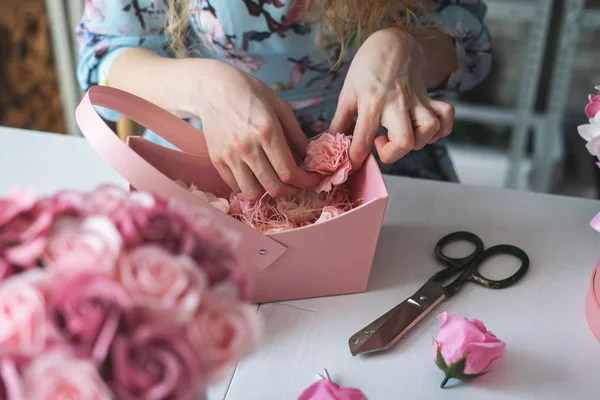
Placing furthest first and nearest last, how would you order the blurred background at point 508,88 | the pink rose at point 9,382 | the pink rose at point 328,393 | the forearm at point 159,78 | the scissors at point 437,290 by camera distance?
the blurred background at point 508,88
the forearm at point 159,78
the scissors at point 437,290
the pink rose at point 328,393
the pink rose at point 9,382

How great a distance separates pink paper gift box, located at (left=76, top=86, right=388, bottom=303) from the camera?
428mm

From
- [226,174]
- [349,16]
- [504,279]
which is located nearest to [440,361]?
[504,279]

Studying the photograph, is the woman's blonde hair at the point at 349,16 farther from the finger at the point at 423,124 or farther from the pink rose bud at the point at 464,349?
the pink rose bud at the point at 464,349

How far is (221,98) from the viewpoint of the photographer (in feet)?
1.78

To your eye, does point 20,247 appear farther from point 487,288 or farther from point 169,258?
point 487,288

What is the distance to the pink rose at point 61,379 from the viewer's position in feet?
0.66

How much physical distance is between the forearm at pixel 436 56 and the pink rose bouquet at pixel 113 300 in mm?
518

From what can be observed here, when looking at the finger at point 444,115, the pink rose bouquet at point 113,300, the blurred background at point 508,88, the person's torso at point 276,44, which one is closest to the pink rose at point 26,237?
the pink rose bouquet at point 113,300

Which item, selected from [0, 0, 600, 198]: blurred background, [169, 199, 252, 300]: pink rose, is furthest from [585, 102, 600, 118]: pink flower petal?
[0, 0, 600, 198]: blurred background

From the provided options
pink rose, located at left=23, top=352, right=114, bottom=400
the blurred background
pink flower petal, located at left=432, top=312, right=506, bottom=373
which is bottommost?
the blurred background

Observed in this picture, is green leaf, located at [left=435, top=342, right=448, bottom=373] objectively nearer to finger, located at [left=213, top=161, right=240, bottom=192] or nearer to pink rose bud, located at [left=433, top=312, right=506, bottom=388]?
pink rose bud, located at [left=433, top=312, right=506, bottom=388]

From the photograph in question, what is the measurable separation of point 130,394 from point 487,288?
1.25 feet

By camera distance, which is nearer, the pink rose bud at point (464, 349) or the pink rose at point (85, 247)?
the pink rose at point (85, 247)

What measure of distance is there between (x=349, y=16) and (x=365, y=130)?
19 centimetres
